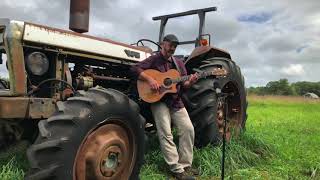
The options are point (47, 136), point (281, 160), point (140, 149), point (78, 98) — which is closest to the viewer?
point (47, 136)

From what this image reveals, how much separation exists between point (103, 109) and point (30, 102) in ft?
2.61

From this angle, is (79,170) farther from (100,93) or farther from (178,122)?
(178,122)

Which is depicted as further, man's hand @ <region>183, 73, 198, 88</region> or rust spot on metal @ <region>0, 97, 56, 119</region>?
man's hand @ <region>183, 73, 198, 88</region>

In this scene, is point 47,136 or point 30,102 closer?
point 47,136

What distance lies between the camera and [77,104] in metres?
5.32

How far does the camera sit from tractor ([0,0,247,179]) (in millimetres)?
5133

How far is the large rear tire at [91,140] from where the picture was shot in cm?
500

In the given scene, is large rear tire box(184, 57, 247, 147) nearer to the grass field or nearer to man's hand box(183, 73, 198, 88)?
the grass field

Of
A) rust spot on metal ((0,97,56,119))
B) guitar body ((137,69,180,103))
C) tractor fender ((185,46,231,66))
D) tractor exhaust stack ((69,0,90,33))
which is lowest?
rust spot on metal ((0,97,56,119))

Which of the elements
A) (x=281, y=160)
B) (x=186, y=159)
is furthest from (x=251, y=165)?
(x=186, y=159)

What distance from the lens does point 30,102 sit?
5.55 meters

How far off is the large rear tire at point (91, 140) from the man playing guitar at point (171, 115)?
26.9 inches

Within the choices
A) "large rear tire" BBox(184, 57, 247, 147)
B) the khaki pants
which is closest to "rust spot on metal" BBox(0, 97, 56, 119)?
the khaki pants

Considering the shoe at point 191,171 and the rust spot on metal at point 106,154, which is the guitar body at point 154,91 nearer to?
the rust spot on metal at point 106,154
